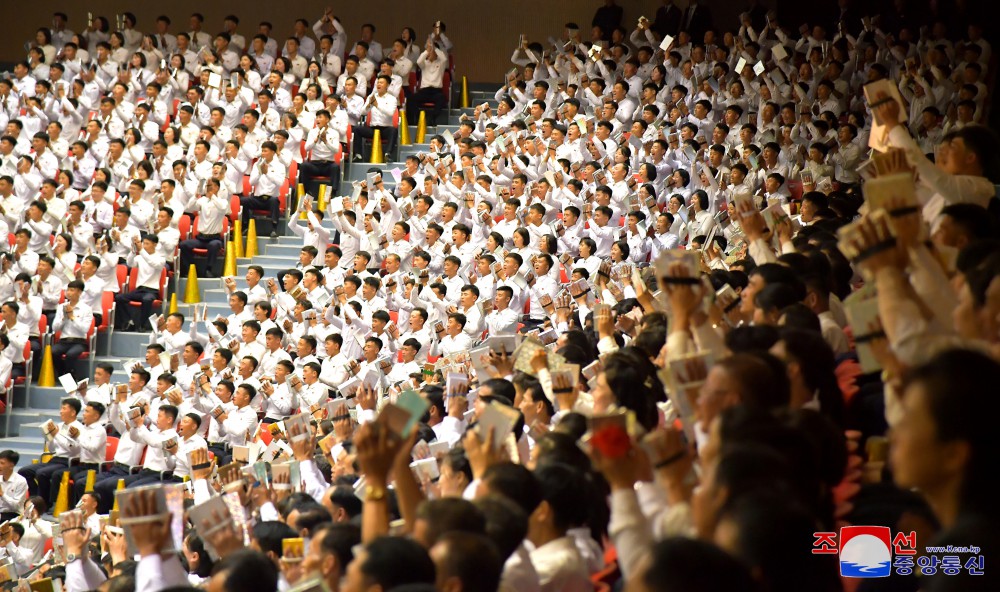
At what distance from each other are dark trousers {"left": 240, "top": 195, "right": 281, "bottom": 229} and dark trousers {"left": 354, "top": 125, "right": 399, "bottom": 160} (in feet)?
4.87

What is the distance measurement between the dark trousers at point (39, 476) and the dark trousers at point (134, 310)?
2.07 meters

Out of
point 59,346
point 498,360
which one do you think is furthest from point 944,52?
point 59,346

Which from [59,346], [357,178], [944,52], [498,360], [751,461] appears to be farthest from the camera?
[357,178]

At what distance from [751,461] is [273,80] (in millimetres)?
12179

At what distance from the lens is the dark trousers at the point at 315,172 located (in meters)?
12.9

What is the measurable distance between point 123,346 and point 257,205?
6.81 ft

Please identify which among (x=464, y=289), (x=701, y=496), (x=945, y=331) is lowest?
(x=701, y=496)

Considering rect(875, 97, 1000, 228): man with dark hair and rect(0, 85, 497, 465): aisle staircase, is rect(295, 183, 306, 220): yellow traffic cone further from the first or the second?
rect(875, 97, 1000, 228): man with dark hair

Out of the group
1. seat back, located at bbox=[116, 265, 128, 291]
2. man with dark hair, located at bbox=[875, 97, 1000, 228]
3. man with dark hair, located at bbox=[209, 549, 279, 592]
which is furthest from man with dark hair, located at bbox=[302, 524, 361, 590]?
seat back, located at bbox=[116, 265, 128, 291]

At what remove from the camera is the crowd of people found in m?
2.48

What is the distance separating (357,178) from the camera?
43.7ft

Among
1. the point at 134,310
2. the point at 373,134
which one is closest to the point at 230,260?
the point at 134,310

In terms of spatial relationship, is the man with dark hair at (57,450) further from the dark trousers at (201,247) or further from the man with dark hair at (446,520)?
the man with dark hair at (446,520)

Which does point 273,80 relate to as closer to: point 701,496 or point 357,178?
point 357,178
